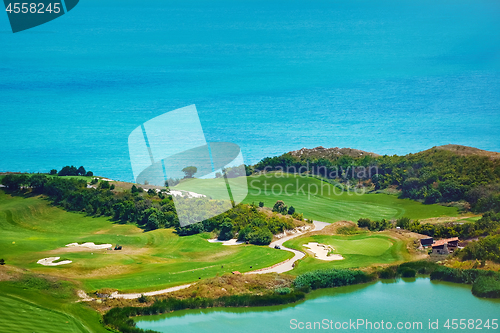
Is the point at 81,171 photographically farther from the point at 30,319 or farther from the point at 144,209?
the point at 30,319

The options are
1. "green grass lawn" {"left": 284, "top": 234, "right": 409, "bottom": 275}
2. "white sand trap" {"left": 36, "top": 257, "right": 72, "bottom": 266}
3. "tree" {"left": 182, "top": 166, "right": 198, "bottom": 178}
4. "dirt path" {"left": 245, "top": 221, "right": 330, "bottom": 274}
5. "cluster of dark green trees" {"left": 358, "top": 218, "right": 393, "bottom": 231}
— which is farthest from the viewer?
"tree" {"left": 182, "top": 166, "right": 198, "bottom": 178}

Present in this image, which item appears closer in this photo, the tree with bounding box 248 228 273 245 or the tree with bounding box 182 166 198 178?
the tree with bounding box 248 228 273 245

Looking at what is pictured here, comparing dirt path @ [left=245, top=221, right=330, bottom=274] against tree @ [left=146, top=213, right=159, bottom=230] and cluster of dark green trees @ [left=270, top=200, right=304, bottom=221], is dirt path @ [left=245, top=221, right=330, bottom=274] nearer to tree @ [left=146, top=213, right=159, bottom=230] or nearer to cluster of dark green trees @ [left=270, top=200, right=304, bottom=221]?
cluster of dark green trees @ [left=270, top=200, right=304, bottom=221]

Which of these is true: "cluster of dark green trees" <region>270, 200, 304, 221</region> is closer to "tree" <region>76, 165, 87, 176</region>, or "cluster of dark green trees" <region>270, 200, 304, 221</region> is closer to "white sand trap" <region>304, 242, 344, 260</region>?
"white sand trap" <region>304, 242, 344, 260</region>

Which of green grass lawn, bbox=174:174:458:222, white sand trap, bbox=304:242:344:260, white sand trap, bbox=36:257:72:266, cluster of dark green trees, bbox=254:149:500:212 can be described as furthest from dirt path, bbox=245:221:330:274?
cluster of dark green trees, bbox=254:149:500:212

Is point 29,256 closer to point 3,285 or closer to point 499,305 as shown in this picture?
point 3,285

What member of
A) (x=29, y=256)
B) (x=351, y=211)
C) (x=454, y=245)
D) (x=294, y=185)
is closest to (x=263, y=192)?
(x=294, y=185)

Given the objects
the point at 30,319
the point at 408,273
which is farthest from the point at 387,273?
the point at 30,319

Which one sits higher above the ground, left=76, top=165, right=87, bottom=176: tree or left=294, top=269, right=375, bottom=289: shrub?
left=76, top=165, right=87, bottom=176: tree

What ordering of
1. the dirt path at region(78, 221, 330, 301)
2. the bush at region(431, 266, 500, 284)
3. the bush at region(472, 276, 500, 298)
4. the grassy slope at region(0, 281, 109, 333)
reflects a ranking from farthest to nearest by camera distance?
the bush at region(431, 266, 500, 284) < the bush at region(472, 276, 500, 298) < the dirt path at region(78, 221, 330, 301) < the grassy slope at region(0, 281, 109, 333)

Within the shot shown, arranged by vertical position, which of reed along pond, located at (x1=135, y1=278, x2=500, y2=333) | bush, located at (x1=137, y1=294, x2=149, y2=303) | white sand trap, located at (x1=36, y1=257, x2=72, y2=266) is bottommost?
reed along pond, located at (x1=135, y1=278, x2=500, y2=333)
